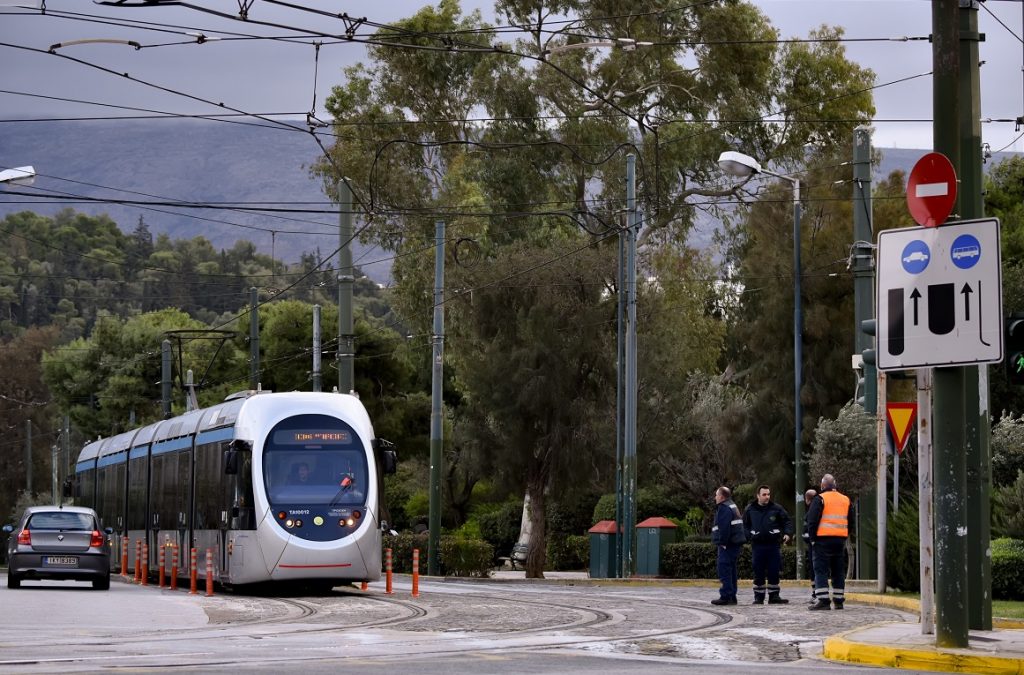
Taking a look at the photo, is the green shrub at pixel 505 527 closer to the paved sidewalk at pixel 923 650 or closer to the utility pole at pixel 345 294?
the utility pole at pixel 345 294

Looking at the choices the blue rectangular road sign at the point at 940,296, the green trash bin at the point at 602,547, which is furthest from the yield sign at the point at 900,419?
the green trash bin at the point at 602,547

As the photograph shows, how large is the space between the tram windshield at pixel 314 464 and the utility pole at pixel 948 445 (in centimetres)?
1349

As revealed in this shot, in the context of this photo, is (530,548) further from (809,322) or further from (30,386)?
(30,386)

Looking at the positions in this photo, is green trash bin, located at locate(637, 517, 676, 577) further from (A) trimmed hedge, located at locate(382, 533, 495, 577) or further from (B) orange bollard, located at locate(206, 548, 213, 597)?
(B) orange bollard, located at locate(206, 548, 213, 597)

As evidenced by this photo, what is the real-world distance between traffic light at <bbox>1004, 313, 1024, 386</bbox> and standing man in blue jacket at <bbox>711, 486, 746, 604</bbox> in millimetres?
8190

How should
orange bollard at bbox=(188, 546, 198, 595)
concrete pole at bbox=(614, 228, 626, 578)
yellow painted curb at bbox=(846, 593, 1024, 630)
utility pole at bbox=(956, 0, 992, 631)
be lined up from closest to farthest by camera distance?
utility pole at bbox=(956, 0, 992, 631) → yellow painted curb at bbox=(846, 593, 1024, 630) → orange bollard at bbox=(188, 546, 198, 595) → concrete pole at bbox=(614, 228, 626, 578)

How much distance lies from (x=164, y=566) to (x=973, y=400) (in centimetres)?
2064

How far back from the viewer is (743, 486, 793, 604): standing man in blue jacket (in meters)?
23.0

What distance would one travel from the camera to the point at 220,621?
1984cm

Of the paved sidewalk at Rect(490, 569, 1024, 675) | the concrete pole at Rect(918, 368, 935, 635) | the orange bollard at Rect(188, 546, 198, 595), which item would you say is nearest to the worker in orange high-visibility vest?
the paved sidewalk at Rect(490, 569, 1024, 675)

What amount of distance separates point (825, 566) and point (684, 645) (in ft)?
20.9

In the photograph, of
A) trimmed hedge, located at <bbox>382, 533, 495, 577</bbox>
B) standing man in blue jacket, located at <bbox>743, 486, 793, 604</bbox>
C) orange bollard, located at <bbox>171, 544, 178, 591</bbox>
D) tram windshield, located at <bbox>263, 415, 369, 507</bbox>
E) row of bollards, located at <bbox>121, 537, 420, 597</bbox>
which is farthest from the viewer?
trimmed hedge, located at <bbox>382, 533, 495, 577</bbox>

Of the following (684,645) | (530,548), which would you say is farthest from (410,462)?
(684,645)

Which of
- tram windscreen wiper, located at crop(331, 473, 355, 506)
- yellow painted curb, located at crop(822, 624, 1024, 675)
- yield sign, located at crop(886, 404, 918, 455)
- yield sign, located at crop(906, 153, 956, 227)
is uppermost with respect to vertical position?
yield sign, located at crop(906, 153, 956, 227)
